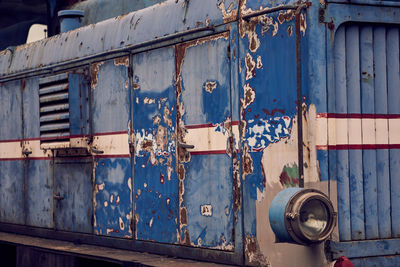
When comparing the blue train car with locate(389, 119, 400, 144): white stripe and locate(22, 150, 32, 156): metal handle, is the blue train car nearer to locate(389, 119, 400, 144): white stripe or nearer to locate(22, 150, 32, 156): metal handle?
locate(389, 119, 400, 144): white stripe

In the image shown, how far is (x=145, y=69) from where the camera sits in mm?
4746

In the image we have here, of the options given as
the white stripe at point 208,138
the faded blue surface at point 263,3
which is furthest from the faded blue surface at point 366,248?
the faded blue surface at point 263,3

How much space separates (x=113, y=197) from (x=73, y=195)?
556 mm

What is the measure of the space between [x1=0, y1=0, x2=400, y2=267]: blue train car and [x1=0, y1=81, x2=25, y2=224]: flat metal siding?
0.71 m

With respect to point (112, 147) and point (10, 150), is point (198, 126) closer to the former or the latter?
point (112, 147)

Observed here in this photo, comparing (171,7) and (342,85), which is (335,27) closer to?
(342,85)

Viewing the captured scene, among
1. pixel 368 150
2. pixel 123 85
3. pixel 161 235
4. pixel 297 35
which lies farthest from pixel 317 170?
pixel 123 85

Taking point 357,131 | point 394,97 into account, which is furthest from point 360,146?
point 394,97

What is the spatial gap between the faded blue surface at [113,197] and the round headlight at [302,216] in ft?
5.59

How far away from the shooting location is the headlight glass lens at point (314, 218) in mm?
3400

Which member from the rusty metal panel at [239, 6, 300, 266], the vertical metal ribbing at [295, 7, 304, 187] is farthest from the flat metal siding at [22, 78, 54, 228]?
the vertical metal ribbing at [295, 7, 304, 187]

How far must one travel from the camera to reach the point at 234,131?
406 cm

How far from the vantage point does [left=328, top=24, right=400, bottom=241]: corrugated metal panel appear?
371 centimetres

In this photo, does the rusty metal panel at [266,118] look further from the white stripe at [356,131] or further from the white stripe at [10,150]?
the white stripe at [10,150]
